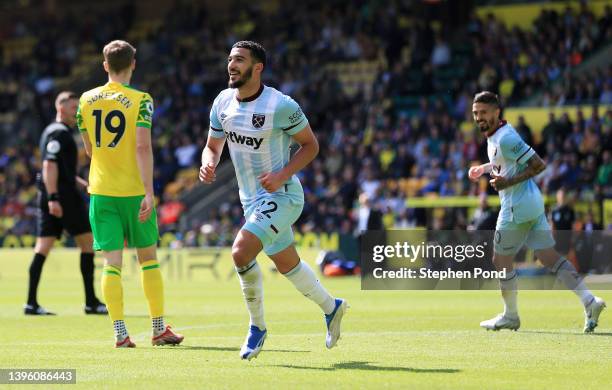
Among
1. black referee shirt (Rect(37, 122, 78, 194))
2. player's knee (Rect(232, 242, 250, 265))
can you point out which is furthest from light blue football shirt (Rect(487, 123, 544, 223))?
black referee shirt (Rect(37, 122, 78, 194))

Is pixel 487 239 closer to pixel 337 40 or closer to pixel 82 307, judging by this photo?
pixel 82 307

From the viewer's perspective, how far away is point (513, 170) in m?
12.0

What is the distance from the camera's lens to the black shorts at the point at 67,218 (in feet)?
47.7

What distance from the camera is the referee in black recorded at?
46.9 ft

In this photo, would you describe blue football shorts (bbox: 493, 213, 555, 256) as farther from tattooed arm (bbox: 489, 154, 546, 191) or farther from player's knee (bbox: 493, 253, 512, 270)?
tattooed arm (bbox: 489, 154, 546, 191)

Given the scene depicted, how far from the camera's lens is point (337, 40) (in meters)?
36.6

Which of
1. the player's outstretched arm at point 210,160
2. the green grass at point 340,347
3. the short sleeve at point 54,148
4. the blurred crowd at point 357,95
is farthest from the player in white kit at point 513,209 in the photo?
the blurred crowd at point 357,95

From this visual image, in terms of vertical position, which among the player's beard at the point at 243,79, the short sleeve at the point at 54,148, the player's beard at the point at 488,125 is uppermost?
the player's beard at the point at 243,79

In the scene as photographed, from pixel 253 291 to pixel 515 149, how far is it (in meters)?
3.61

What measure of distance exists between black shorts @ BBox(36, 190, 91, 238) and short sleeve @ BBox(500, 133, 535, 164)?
5216 mm

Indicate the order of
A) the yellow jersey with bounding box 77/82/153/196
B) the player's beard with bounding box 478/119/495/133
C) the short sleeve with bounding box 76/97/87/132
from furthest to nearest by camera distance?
the player's beard with bounding box 478/119/495/133 → the short sleeve with bounding box 76/97/87/132 → the yellow jersey with bounding box 77/82/153/196

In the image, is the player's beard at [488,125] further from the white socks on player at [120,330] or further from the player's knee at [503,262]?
the white socks on player at [120,330]

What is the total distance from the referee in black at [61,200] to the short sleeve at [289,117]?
5380 millimetres

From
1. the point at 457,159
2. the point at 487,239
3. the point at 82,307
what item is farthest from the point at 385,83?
the point at 82,307
